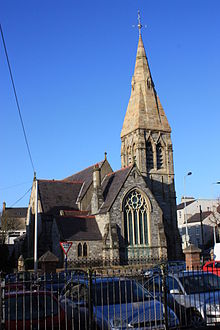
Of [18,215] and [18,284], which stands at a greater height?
[18,215]

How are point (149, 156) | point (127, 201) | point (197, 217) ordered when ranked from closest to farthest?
1. point (127, 201)
2. point (149, 156)
3. point (197, 217)

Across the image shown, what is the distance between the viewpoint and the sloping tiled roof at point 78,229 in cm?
3400

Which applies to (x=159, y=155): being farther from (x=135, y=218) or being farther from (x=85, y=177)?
(x=135, y=218)

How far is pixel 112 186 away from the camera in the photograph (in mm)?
38250

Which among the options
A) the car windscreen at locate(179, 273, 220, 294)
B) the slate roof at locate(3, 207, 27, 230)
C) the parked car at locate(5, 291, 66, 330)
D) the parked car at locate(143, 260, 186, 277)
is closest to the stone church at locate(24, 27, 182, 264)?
the parked car at locate(143, 260, 186, 277)

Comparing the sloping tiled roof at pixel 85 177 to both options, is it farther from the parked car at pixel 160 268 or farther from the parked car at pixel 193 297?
the parked car at pixel 193 297

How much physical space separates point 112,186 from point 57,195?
7.10 meters

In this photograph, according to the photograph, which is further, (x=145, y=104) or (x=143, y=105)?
(x=145, y=104)

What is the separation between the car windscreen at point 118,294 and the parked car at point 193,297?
0.44 meters

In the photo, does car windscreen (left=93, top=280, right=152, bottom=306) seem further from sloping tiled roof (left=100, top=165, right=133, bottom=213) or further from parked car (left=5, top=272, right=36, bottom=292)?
sloping tiled roof (left=100, top=165, right=133, bottom=213)

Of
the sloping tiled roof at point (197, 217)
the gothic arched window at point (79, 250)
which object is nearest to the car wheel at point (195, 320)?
the gothic arched window at point (79, 250)

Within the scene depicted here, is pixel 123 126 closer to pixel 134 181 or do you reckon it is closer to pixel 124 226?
pixel 134 181

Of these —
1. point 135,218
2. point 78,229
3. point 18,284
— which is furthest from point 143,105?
point 18,284

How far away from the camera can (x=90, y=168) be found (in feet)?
153
